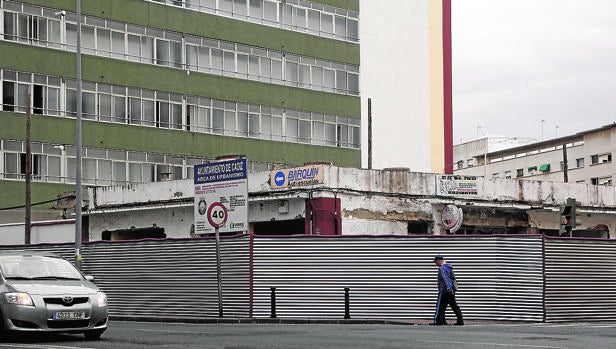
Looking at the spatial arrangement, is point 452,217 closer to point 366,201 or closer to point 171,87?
point 366,201

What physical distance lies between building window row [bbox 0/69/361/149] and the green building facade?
0.05m

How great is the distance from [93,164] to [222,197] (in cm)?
2376

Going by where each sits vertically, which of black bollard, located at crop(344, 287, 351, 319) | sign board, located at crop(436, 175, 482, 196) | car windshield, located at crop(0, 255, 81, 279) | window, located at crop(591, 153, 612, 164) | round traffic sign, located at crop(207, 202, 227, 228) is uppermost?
window, located at crop(591, 153, 612, 164)

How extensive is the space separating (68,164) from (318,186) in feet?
54.5

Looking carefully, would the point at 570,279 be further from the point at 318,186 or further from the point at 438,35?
the point at 438,35

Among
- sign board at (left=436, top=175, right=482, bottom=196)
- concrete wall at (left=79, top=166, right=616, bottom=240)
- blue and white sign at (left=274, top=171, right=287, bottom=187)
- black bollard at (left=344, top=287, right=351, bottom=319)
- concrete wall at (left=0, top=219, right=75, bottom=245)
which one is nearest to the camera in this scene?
black bollard at (left=344, top=287, right=351, bottom=319)

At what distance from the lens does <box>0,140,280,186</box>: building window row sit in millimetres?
48219

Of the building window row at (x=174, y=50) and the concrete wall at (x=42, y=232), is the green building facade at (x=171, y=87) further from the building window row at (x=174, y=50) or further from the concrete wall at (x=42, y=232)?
the concrete wall at (x=42, y=232)

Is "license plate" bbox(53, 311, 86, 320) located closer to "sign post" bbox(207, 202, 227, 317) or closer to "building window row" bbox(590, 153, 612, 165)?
"sign post" bbox(207, 202, 227, 317)

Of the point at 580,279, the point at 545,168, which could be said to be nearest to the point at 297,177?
the point at 580,279

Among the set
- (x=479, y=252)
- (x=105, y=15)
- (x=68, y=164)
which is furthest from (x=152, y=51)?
(x=479, y=252)

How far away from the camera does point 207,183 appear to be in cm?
2866

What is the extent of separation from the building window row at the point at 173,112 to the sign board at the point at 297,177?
15.2 m

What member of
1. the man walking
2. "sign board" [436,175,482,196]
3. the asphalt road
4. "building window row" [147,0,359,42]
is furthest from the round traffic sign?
"building window row" [147,0,359,42]
